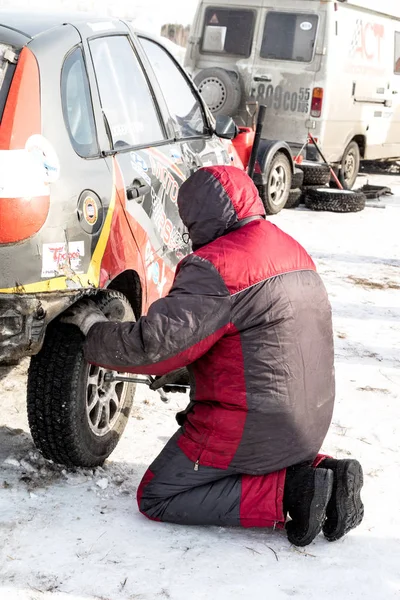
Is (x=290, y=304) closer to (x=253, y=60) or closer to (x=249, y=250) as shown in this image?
(x=249, y=250)

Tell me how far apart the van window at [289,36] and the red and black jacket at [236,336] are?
7.53 meters

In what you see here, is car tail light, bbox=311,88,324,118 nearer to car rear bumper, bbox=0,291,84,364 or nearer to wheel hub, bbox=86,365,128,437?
wheel hub, bbox=86,365,128,437

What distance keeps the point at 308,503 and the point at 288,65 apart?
26.6 ft

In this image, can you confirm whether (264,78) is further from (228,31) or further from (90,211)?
(90,211)

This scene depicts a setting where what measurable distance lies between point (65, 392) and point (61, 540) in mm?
567

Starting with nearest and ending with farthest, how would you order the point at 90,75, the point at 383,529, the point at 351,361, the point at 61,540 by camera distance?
the point at 61,540
the point at 383,529
the point at 90,75
the point at 351,361

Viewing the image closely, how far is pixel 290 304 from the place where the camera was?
313 cm

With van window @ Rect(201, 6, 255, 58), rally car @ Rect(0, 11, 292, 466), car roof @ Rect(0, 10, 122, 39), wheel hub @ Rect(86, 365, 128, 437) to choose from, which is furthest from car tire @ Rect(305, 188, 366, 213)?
wheel hub @ Rect(86, 365, 128, 437)

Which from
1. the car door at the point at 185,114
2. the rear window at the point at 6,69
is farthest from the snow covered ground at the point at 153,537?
the rear window at the point at 6,69

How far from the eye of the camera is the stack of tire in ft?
34.3

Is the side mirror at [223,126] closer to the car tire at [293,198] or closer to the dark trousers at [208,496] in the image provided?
the dark trousers at [208,496]

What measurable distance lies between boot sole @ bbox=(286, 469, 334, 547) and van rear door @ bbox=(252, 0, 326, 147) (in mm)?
7838

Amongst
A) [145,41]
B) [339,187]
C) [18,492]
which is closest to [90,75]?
[145,41]

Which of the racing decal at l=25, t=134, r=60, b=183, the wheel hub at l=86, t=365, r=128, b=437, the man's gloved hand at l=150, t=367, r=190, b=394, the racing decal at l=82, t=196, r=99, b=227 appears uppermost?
the racing decal at l=25, t=134, r=60, b=183
